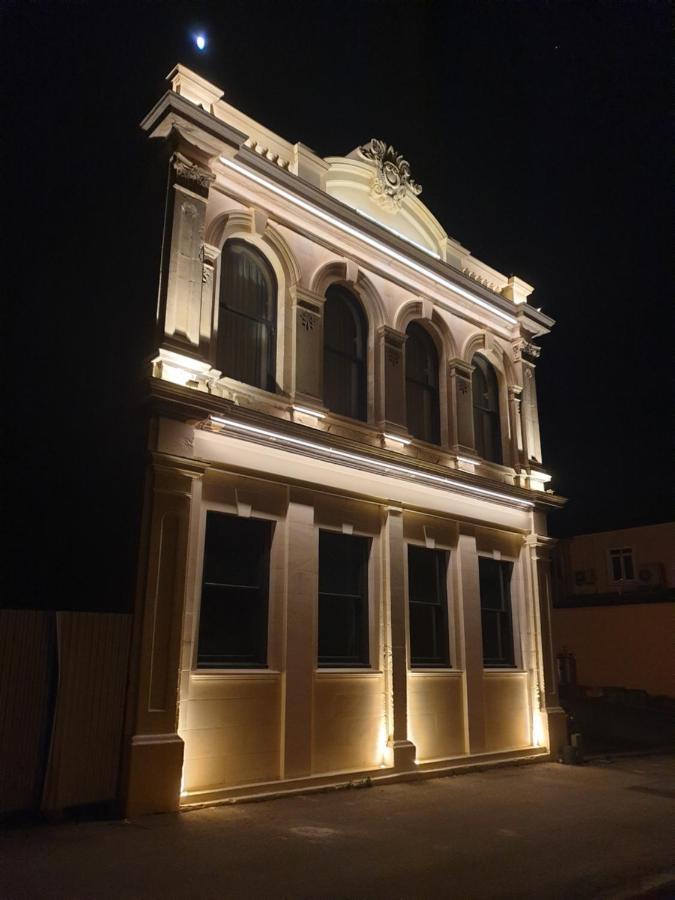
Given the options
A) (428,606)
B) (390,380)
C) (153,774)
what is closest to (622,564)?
(428,606)

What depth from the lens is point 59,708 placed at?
7625 mm

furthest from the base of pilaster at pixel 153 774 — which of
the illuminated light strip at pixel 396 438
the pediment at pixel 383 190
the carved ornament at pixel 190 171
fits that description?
the pediment at pixel 383 190

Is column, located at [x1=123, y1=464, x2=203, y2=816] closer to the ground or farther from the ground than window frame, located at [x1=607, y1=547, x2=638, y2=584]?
closer to the ground

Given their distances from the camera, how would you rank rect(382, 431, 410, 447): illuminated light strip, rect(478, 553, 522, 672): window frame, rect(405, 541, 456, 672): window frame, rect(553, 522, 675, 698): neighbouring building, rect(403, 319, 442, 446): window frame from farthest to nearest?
rect(553, 522, 675, 698): neighbouring building
rect(403, 319, 442, 446): window frame
rect(478, 553, 522, 672): window frame
rect(382, 431, 410, 447): illuminated light strip
rect(405, 541, 456, 672): window frame

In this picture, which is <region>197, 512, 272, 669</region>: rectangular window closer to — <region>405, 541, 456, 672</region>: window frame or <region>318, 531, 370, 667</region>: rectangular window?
<region>318, 531, 370, 667</region>: rectangular window

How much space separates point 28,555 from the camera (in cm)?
1041

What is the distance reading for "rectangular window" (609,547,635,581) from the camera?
28641 mm

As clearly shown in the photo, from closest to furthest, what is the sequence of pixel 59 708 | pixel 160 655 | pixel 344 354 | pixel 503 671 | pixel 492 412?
pixel 59 708 → pixel 160 655 → pixel 344 354 → pixel 503 671 → pixel 492 412

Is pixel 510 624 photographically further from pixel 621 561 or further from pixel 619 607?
pixel 621 561

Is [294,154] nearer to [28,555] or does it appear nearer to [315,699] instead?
[28,555]

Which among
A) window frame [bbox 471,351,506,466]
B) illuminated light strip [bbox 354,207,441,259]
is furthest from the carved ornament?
window frame [bbox 471,351,506,466]

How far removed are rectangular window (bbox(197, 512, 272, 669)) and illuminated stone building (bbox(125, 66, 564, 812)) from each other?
0.11ft

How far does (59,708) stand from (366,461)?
578 centimetres

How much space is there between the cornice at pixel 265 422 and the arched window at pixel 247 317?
3.61ft
